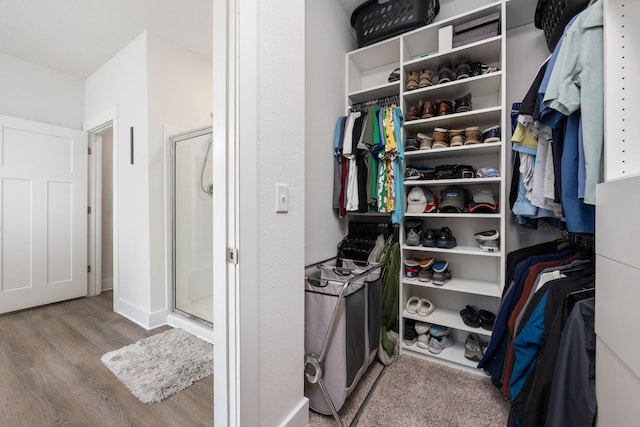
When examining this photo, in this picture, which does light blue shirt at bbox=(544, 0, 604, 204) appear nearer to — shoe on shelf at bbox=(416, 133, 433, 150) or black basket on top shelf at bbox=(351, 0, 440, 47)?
shoe on shelf at bbox=(416, 133, 433, 150)

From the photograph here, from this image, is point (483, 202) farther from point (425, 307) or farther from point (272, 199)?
point (272, 199)

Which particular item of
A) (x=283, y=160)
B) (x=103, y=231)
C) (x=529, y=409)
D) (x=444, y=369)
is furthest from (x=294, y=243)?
(x=103, y=231)

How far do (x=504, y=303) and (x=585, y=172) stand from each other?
2.51 ft

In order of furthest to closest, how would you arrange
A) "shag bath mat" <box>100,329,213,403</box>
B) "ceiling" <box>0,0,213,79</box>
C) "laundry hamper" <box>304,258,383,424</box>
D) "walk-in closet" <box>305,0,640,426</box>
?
"ceiling" <box>0,0,213,79</box>
"shag bath mat" <box>100,329,213,403</box>
"laundry hamper" <box>304,258,383,424</box>
"walk-in closet" <box>305,0,640,426</box>

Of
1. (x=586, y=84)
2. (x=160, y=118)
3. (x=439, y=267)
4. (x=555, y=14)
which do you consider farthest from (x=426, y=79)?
(x=160, y=118)

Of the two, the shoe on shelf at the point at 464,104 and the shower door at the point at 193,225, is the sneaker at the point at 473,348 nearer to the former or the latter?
the shoe on shelf at the point at 464,104

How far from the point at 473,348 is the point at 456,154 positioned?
1.30 metres

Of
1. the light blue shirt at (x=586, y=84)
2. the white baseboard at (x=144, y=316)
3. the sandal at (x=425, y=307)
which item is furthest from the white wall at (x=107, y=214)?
the light blue shirt at (x=586, y=84)

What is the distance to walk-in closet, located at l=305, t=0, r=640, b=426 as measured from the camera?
2.41 feet

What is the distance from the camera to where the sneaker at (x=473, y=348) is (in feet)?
5.36

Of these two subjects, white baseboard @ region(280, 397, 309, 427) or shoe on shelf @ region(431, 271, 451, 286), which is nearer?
white baseboard @ region(280, 397, 309, 427)

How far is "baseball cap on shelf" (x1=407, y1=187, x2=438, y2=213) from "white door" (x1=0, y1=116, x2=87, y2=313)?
3476mm

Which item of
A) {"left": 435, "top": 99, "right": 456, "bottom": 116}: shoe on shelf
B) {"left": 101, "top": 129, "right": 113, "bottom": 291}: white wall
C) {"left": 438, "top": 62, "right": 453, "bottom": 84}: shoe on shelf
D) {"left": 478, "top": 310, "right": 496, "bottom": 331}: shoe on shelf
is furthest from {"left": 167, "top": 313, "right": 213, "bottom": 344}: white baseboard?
{"left": 438, "top": 62, "right": 453, "bottom": 84}: shoe on shelf

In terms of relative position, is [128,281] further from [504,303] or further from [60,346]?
[504,303]
